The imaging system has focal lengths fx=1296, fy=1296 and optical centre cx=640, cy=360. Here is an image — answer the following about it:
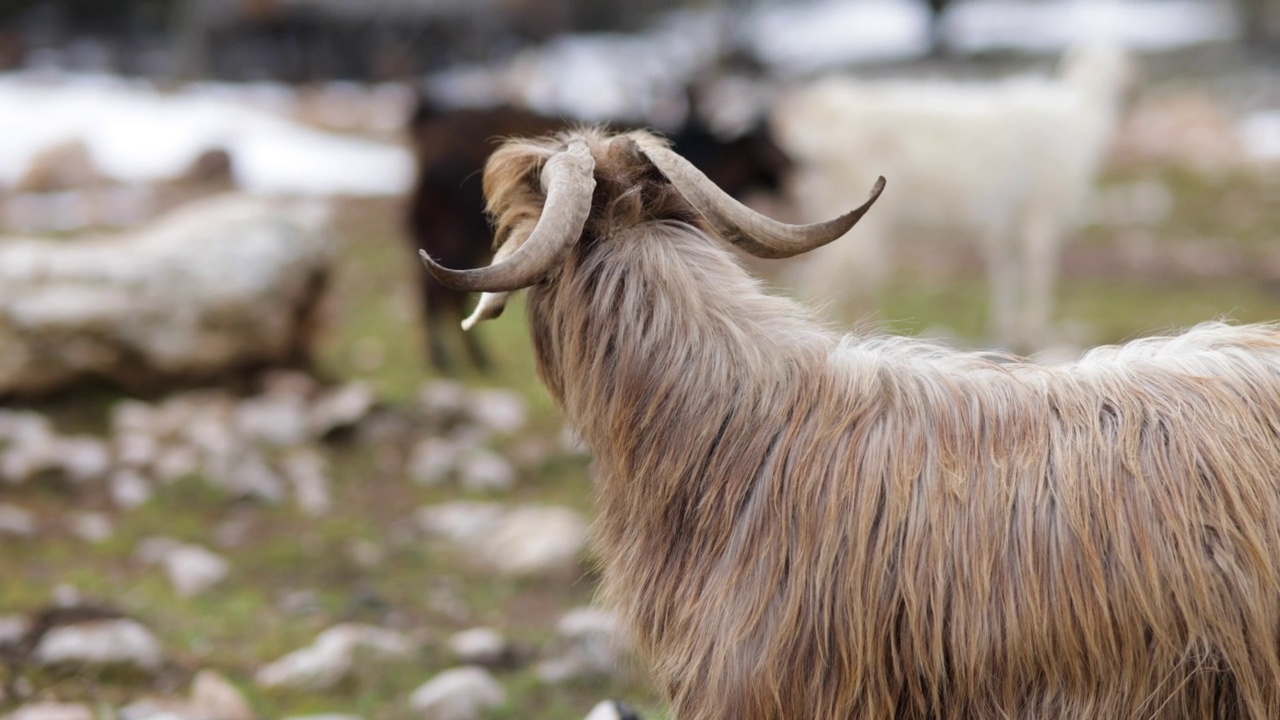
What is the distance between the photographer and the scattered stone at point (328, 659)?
4.66 metres

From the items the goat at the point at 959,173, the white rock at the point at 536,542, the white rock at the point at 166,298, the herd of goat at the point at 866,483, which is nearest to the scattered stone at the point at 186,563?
the white rock at the point at 536,542

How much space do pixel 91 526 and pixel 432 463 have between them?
6.01 ft

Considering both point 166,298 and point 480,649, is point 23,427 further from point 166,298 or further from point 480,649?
point 480,649

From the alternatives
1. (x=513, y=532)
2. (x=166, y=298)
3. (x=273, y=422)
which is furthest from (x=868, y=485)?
(x=166, y=298)

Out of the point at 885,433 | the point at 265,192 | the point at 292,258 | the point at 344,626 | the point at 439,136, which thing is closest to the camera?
the point at 885,433

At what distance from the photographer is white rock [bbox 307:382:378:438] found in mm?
7898

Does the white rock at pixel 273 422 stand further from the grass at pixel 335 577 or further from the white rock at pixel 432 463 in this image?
the white rock at pixel 432 463

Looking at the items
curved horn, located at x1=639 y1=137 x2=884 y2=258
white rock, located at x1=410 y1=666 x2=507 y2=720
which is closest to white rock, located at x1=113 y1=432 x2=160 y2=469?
white rock, located at x1=410 y1=666 x2=507 y2=720

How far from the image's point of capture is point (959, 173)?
1068 centimetres

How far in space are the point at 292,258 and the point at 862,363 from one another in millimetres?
6384

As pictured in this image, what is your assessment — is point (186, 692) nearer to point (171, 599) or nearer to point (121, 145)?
point (171, 599)

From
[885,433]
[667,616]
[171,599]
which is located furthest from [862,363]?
[171,599]

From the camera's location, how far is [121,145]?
16812 mm

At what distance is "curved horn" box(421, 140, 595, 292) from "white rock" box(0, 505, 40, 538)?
14.0 ft
